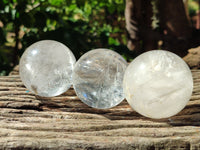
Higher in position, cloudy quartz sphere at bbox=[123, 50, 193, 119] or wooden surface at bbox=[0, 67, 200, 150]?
cloudy quartz sphere at bbox=[123, 50, 193, 119]

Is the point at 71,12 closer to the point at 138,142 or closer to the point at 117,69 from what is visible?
the point at 117,69

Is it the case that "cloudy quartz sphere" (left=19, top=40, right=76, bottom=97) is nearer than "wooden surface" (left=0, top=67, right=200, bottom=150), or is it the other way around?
"wooden surface" (left=0, top=67, right=200, bottom=150)

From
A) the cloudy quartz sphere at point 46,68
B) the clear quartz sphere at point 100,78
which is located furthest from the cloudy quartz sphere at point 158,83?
the cloudy quartz sphere at point 46,68

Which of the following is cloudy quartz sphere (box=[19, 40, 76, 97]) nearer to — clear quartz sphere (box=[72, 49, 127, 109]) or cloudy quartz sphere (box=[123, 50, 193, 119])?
clear quartz sphere (box=[72, 49, 127, 109])

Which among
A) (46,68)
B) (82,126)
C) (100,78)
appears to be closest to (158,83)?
(100,78)

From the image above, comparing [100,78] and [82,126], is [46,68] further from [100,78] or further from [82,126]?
[82,126]

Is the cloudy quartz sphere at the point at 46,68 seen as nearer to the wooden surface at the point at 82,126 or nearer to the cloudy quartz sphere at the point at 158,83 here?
the wooden surface at the point at 82,126

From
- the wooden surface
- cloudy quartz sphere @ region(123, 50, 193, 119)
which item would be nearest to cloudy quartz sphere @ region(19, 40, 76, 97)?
the wooden surface

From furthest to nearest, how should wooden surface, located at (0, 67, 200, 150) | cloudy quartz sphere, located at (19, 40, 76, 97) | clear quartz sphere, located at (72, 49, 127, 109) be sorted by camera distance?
cloudy quartz sphere, located at (19, 40, 76, 97) → clear quartz sphere, located at (72, 49, 127, 109) → wooden surface, located at (0, 67, 200, 150)
